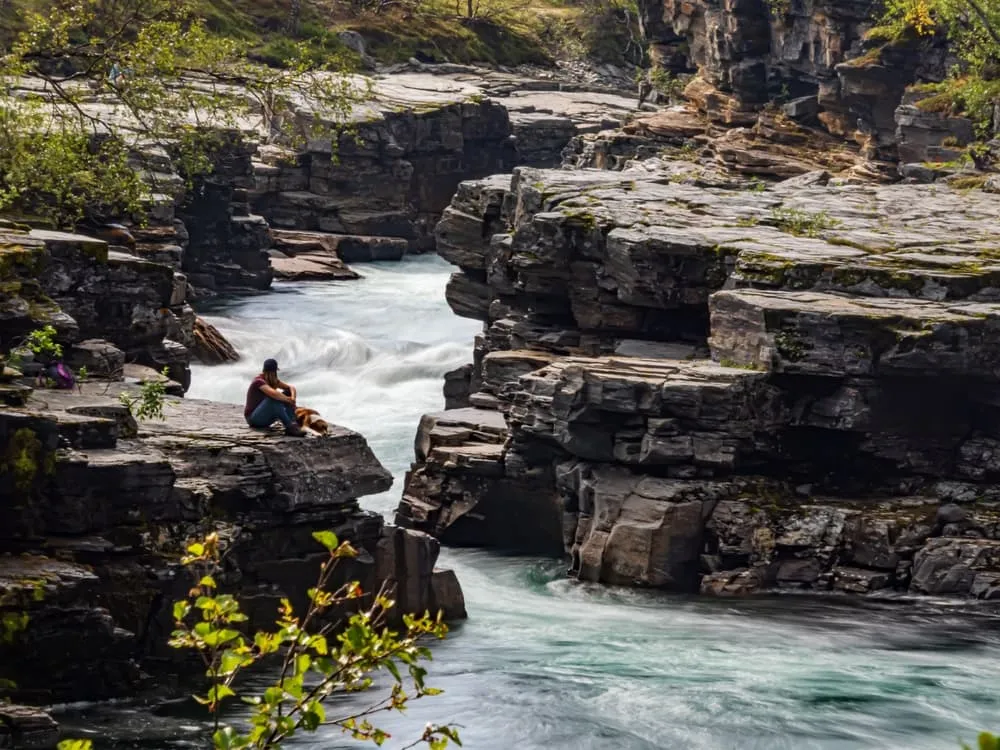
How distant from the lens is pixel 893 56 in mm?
59938

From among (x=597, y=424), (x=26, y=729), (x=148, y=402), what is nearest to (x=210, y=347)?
(x=597, y=424)

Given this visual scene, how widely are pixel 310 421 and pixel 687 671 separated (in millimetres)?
7942

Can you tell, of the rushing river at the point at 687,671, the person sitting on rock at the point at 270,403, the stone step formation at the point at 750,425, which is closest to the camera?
the rushing river at the point at 687,671

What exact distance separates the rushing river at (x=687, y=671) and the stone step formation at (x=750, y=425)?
1162mm

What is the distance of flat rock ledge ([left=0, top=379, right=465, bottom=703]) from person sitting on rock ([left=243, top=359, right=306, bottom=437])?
0.86ft

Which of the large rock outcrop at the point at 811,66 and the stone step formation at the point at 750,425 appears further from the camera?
the large rock outcrop at the point at 811,66

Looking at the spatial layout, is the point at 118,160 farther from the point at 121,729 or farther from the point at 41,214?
the point at 121,729

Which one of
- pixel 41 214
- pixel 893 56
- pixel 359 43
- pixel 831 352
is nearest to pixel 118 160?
pixel 41 214

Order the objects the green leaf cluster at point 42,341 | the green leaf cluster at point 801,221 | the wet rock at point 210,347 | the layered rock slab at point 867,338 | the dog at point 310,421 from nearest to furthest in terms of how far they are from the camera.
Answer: the green leaf cluster at point 42,341
the dog at point 310,421
the layered rock slab at point 867,338
the green leaf cluster at point 801,221
the wet rock at point 210,347

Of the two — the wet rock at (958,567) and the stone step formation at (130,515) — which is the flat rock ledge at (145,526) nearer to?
the stone step formation at (130,515)

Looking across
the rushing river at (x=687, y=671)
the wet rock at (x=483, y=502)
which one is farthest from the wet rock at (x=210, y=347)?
the wet rock at (x=483, y=502)

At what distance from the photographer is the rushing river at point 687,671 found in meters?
22.1

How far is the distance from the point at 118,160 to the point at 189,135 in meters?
1.59

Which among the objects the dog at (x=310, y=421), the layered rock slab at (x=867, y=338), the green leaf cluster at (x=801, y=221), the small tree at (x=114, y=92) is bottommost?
the dog at (x=310, y=421)
